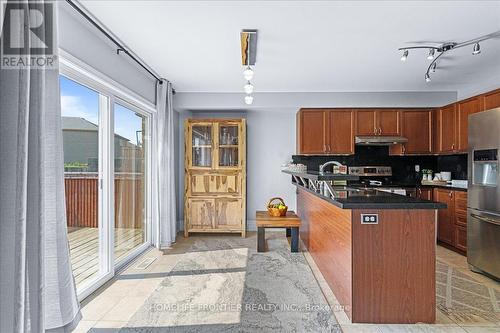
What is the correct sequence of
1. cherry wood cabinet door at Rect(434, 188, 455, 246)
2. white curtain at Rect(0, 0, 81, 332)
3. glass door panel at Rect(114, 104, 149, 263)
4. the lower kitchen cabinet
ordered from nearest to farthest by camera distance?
white curtain at Rect(0, 0, 81, 332), glass door panel at Rect(114, 104, 149, 263), the lower kitchen cabinet, cherry wood cabinet door at Rect(434, 188, 455, 246)

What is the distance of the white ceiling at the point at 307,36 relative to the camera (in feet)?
7.63

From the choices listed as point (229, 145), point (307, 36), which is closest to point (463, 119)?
point (307, 36)

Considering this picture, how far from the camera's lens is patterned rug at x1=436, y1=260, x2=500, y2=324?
2.41m

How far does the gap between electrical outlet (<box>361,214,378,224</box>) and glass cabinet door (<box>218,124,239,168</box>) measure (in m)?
3.07

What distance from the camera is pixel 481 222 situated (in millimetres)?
3281

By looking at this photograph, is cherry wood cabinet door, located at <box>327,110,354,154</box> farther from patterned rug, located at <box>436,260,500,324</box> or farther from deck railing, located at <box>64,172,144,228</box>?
deck railing, located at <box>64,172,144,228</box>

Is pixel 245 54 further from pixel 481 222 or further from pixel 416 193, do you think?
pixel 416 193

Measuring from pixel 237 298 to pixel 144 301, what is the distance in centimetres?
82

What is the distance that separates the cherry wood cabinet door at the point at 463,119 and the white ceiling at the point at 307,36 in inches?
15.3

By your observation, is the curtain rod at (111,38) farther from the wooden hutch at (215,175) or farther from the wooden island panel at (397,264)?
the wooden island panel at (397,264)

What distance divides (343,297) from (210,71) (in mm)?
2966

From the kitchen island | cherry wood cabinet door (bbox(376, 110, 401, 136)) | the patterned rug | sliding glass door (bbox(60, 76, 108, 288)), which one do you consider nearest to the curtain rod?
sliding glass door (bbox(60, 76, 108, 288))

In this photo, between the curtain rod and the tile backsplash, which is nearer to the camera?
the curtain rod

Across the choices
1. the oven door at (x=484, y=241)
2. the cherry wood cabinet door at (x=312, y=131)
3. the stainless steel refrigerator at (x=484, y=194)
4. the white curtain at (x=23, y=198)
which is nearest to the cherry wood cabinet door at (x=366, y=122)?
the cherry wood cabinet door at (x=312, y=131)
